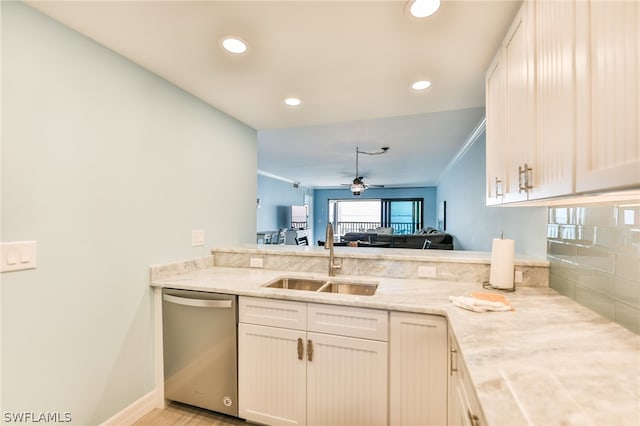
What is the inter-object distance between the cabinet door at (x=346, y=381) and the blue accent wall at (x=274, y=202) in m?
5.60

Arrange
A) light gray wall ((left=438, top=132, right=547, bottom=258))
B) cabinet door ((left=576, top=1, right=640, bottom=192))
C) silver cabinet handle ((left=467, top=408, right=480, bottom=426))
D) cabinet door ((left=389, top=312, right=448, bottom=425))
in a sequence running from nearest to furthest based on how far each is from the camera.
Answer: cabinet door ((left=576, top=1, right=640, bottom=192)), silver cabinet handle ((left=467, top=408, right=480, bottom=426)), cabinet door ((left=389, top=312, right=448, bottom=425)), light gray wall ((left=438, top=132, right=547, bottom=258))

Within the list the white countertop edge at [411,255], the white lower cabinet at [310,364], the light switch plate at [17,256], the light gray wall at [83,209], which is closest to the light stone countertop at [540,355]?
the white lower cabinet at [310,364]

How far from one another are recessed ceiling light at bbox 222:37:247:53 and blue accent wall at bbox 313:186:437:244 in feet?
29.3

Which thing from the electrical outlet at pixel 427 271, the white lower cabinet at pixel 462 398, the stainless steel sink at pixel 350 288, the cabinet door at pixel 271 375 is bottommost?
the cabinet door at pixel 271 375

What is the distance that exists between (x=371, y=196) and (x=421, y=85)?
868cm

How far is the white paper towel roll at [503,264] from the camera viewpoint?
1654mm

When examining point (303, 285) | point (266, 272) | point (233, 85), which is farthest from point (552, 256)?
point (233, 85)

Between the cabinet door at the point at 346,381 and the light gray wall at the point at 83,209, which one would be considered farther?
the cabinet door at the point at 346,381

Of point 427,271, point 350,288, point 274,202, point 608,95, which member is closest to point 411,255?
point 427,271

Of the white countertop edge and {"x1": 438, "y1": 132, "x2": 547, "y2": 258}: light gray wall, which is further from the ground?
{"x1": 438, "y1": 132, "x2": 547, "y2": 258}: light gray wall

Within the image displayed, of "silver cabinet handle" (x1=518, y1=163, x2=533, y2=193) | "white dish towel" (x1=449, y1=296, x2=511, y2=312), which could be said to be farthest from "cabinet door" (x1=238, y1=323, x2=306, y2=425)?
"silver cabinet handle" (x1=518, y1=163, x2=533, y2=193)

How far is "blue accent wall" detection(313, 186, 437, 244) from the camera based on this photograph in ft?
32.6

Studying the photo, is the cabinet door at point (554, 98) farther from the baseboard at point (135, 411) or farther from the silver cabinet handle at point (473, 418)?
the baseboard at point (135, 411)

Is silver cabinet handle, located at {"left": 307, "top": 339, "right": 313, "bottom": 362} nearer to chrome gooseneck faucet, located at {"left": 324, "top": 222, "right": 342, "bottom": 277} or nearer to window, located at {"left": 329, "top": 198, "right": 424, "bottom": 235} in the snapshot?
chrome gooseneck faucet, located at {"left": 324, "top": 222, "right": 342, "bottom": 277}
